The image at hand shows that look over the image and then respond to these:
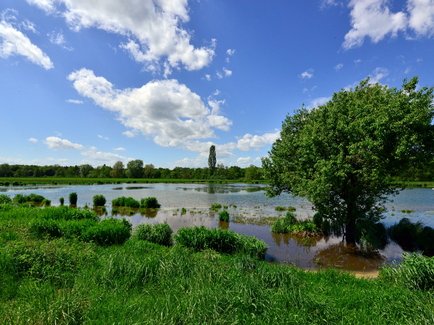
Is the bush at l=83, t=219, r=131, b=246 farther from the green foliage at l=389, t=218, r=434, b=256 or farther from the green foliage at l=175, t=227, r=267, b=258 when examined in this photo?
the green foliage at l=389, t=218, r=434, b=256

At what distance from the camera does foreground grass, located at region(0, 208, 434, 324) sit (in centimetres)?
590

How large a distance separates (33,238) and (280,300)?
11330 mm

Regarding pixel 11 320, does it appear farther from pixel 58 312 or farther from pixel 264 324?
pixel 264 324

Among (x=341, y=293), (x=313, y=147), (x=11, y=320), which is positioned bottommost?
(x=341, y=293)

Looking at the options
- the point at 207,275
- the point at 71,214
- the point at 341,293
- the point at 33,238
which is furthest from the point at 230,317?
the point at 71,214

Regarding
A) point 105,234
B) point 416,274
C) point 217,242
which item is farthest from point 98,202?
point 416,274

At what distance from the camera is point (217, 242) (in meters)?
13.6

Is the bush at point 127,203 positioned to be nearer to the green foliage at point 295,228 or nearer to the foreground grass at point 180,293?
the green foliage at point 295,228

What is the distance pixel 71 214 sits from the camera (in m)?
17.2

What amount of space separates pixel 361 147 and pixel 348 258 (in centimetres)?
598

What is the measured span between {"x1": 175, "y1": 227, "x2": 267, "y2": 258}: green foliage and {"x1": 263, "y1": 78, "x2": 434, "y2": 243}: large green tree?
495 cm

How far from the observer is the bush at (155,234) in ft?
48.6

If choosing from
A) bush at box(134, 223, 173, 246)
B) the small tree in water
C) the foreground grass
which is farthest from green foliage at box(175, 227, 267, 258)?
the small tree in water

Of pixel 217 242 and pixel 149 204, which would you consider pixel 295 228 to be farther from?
pixel 149 204
